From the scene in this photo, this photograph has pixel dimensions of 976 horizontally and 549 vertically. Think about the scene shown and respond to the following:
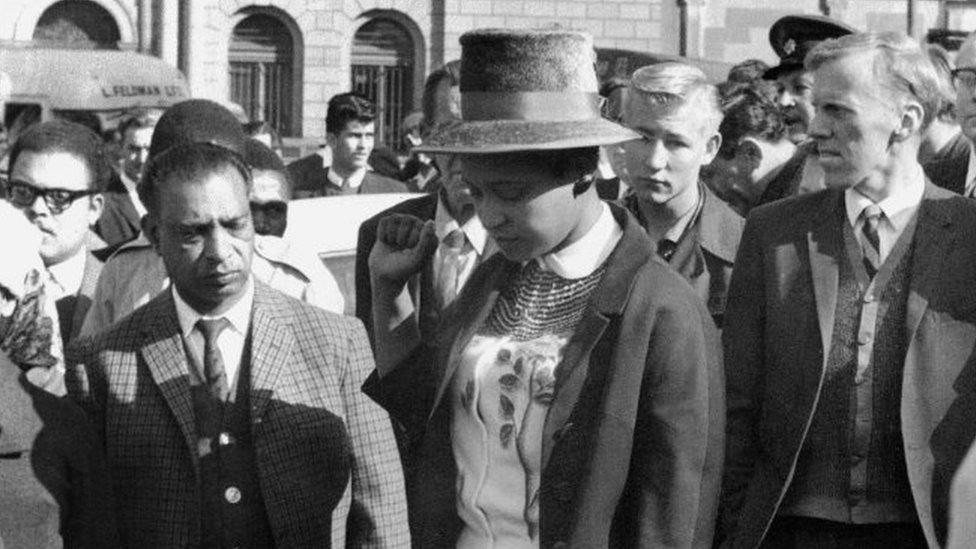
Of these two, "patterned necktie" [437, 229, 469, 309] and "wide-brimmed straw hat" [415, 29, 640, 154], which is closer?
"wide-brimmed straw hat" [415, 29, 640, 154]

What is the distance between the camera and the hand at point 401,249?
14.6 feet

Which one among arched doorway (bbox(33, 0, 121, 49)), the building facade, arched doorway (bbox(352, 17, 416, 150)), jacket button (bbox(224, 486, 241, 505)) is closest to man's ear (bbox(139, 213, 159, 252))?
jacket button (bbox(224, 486, 241, 505))

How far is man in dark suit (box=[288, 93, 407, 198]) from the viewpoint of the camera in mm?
11820

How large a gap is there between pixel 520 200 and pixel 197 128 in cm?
262

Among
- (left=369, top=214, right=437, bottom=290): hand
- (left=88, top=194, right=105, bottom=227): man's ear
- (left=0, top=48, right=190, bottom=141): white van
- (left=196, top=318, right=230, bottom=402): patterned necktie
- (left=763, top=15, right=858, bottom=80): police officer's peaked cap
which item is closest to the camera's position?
(left=369, top=214, right=437, bottom=290): hand

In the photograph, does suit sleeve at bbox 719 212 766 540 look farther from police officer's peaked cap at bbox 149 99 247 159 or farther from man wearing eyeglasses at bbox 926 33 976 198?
police officer's peaked cap at bbox 149 99 247 159

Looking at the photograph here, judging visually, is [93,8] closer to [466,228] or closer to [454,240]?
[466,228]

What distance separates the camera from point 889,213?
5.21m

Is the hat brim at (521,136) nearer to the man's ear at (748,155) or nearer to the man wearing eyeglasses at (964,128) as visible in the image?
the man wearing eyeglasses at (964,128)

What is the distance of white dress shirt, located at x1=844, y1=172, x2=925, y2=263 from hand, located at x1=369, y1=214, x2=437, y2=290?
49.5 inches

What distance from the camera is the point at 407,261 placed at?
4.46 m

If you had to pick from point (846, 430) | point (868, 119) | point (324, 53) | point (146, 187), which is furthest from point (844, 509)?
point (324, 53)

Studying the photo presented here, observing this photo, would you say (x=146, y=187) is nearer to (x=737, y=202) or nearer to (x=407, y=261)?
(x=407, y=261)

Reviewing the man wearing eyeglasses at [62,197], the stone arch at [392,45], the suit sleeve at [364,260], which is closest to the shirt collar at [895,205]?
the suit sleeve at [364,260]
